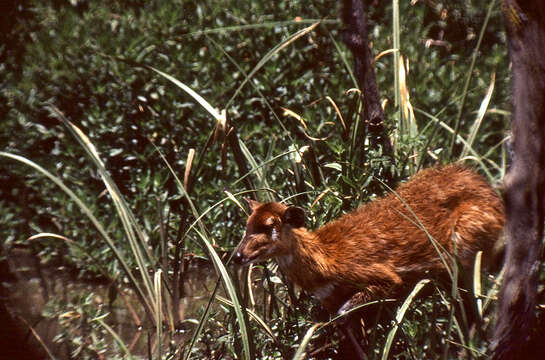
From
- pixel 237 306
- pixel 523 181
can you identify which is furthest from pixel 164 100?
pixel 523 181

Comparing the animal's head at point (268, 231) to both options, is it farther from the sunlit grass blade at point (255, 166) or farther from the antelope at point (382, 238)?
the sunlit grass blade at point (255, 166)

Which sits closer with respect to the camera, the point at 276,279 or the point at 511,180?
the point at 511,180

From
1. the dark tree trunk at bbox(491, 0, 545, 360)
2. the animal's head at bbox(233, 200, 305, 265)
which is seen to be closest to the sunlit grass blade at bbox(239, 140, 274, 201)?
the animal's head at bbox(233, 200, 305, 265)

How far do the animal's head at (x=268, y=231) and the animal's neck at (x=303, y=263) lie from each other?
5 cm

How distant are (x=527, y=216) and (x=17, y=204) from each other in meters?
4.96

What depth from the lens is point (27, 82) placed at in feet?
24.1

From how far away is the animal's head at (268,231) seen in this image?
4590 mm

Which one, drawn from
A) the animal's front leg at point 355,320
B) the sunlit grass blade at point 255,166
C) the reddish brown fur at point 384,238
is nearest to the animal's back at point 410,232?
the reddish brown fur at point 384,238

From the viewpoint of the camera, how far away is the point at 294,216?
4.60 meters

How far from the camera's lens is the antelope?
15.2 ft

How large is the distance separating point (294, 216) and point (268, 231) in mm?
168

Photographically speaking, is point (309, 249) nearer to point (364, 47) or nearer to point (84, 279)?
point (364, 47)

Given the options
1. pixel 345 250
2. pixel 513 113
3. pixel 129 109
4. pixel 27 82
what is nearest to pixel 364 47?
pixel 345 250

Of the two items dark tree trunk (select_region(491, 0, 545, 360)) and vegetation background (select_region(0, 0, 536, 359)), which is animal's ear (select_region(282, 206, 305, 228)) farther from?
vegetation background (select_region(0, 0, 536, 359))
